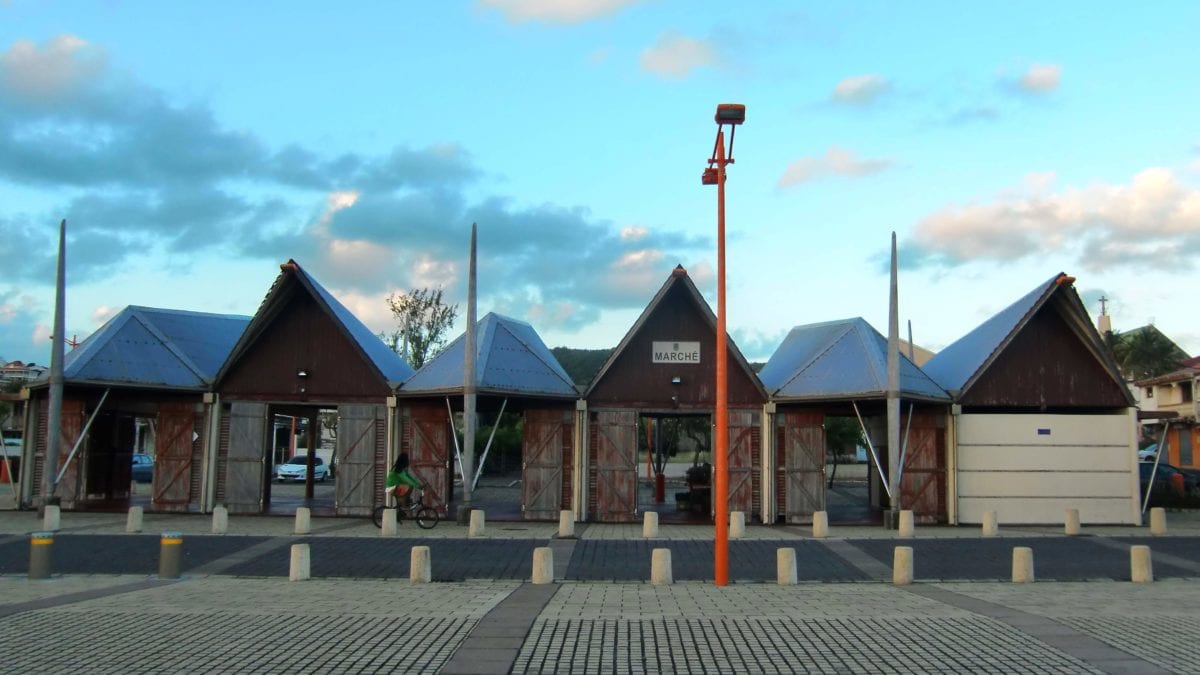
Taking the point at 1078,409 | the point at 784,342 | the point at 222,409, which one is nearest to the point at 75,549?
the point at 222,409

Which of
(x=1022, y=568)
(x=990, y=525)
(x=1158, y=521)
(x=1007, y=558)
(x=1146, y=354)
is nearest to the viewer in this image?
(x=1022, y=568)

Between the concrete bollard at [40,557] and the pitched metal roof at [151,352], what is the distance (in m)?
11.0

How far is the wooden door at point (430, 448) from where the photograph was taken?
27.1m

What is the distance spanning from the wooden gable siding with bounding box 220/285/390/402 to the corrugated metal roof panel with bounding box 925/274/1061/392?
655 inches

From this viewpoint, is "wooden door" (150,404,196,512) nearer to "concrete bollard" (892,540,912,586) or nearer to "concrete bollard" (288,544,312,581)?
"concrete bollard" (288,544,312,581)

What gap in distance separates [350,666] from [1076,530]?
2070 centimetres

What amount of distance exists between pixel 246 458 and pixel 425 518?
6.37 meters

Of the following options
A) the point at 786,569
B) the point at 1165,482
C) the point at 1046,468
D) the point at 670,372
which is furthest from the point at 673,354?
the point at 1165,482

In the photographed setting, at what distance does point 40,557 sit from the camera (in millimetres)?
16375

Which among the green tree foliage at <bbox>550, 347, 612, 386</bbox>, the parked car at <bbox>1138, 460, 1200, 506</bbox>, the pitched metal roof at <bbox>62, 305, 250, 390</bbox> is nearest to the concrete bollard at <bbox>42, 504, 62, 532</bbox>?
the pitched metal roof at <bbox>62, 305, 250, 390</bbox>

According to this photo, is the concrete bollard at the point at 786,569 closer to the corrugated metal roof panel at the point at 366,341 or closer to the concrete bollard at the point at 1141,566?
the concrete bollard at the point at 1141,566

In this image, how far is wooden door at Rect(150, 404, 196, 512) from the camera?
91.0 ft

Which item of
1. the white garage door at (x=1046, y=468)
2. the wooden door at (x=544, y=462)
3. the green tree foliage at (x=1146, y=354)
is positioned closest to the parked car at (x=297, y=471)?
the wooden door at (x=544, y=462)

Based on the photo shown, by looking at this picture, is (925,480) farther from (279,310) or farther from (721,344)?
(279,310)
